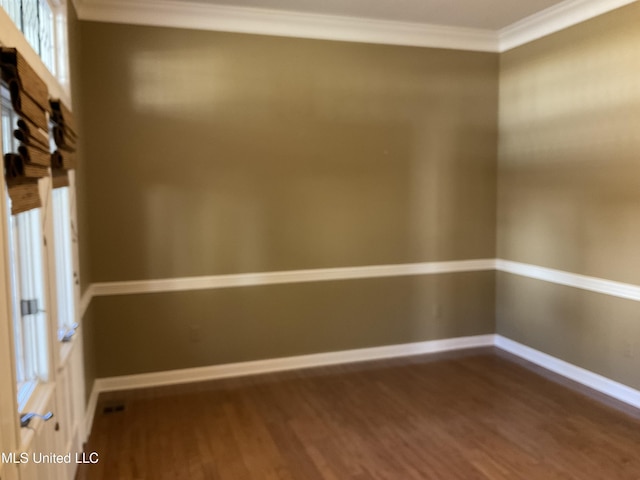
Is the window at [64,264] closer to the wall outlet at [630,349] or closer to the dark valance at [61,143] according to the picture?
the dark valance at [61,143]

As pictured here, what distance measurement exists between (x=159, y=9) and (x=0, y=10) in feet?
8.57

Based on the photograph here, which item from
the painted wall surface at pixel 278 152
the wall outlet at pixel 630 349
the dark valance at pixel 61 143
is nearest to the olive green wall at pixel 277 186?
the painted wall surface at pixel 278 152

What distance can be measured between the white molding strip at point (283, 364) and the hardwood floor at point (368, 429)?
0.10 metres

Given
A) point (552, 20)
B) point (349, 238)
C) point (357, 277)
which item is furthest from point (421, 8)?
point (357, 277)

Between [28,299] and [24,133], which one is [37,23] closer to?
[24,133]

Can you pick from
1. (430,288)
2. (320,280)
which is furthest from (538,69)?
(320,280)

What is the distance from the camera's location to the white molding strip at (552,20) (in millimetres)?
3771

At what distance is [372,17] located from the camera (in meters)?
4.28

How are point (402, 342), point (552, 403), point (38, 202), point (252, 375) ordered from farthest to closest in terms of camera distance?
1. point (402, 342)
2. point (252, 375)
3. point (552, 403)
4. point (38, 202)

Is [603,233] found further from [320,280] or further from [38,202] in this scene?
[38,202]

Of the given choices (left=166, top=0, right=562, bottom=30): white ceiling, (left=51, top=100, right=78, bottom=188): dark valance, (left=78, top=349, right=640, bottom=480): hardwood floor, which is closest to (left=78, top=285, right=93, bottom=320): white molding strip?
(left=78, top=349, right=640, bottom=480): hardwood floor

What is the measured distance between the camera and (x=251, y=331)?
428cm

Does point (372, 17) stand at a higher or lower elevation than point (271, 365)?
higher

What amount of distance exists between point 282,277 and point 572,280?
7.47 ft
